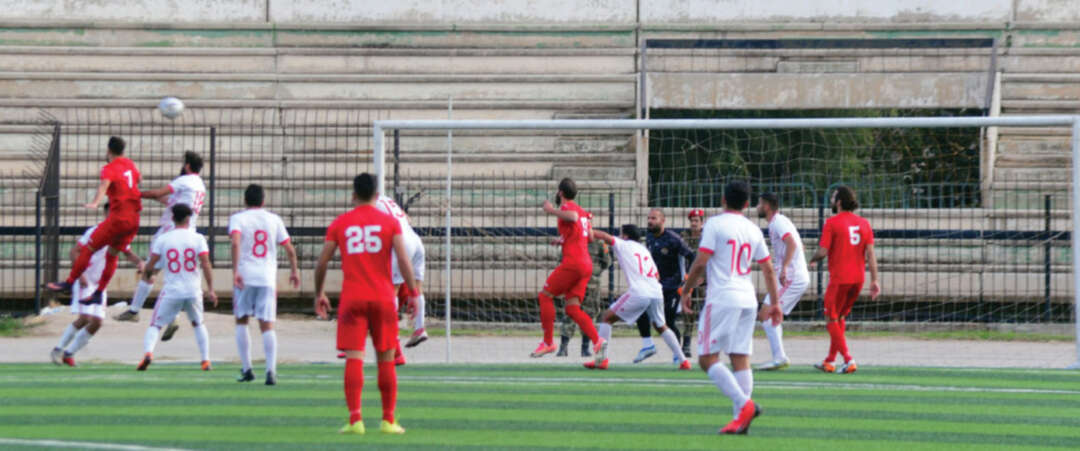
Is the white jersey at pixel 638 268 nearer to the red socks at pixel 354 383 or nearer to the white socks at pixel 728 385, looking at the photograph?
the white socks at pixel 728 385

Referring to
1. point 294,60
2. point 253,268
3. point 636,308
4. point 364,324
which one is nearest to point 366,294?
point 364,324

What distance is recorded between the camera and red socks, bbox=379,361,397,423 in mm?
8648

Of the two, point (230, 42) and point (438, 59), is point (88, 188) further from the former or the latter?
point (438, 59)

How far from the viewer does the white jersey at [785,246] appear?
1368 cm

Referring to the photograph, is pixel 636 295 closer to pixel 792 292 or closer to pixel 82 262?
pixel 792 292

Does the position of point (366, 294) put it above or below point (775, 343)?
above

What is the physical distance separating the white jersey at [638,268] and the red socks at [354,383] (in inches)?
223

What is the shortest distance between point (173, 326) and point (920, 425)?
26.0ft

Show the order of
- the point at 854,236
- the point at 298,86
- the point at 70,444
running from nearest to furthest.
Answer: the point at 70,444 < the point at 854,236 < the point at 298,86

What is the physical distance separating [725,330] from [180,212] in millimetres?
5757

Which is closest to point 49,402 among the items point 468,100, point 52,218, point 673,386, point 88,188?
point 673,386

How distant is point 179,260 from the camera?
1280cm

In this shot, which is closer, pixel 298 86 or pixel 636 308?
pixel 636 308

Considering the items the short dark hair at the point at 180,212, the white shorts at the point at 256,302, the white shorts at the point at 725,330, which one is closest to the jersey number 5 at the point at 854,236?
the white shorts at the point at 725,330
